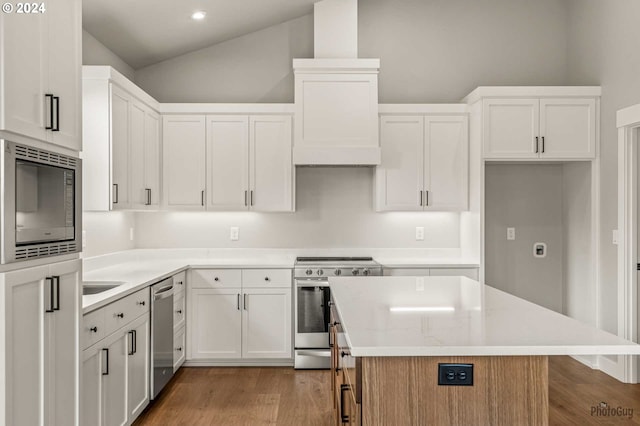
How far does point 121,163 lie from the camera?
3375 mm

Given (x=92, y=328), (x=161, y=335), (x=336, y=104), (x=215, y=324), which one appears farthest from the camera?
(x=336, y=104)

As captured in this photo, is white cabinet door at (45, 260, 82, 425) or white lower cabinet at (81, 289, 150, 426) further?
white lower cabinet at (81, 289, 150, 426)

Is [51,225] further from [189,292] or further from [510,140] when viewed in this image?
[510,140]

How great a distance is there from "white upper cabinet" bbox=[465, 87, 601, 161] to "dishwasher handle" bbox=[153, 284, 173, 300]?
2911 millimetres

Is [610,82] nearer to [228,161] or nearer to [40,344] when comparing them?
[228,161]

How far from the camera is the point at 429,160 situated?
436 centimetres

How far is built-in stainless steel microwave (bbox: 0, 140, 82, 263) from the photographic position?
154 cm

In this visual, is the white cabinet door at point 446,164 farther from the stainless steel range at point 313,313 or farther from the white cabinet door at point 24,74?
the white cabinet door at point 24,74

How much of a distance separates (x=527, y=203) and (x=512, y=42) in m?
1.66

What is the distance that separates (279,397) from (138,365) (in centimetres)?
107

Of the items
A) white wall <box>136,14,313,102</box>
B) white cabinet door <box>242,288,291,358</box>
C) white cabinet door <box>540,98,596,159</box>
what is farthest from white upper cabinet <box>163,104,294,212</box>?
white cabinet door <box>540,98,596,159</box>

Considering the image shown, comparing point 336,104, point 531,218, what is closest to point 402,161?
point 336,104

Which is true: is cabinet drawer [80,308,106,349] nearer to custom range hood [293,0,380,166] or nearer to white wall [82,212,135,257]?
white wall [82,212,135,257]

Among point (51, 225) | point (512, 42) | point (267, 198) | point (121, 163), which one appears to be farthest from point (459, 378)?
point (512, 42)
